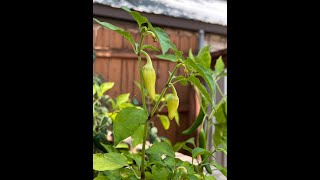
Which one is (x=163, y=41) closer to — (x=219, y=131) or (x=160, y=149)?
(x=160, y=149)

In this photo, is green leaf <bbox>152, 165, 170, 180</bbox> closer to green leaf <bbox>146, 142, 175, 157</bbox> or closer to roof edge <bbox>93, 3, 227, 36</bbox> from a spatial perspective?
green leaf <bbox>146, 142, 175, 157</bbox>

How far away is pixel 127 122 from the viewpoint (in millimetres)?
517

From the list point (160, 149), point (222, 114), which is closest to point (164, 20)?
point (222, 114)

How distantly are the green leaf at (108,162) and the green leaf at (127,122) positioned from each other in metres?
0.07

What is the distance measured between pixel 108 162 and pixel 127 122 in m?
0.09

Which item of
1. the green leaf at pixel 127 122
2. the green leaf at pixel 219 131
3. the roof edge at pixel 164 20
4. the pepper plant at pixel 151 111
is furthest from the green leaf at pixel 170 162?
the roof edge at pixel 164 20

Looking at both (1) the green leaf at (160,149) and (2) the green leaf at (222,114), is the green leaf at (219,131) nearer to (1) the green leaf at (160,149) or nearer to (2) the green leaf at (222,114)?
(2) the green leaf at (222,114)

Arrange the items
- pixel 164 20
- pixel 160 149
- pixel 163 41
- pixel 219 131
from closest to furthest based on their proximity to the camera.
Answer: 1. pixel 163 41
2. pixel 160 149
3. pixel 219 131
4. pixel 164 20
